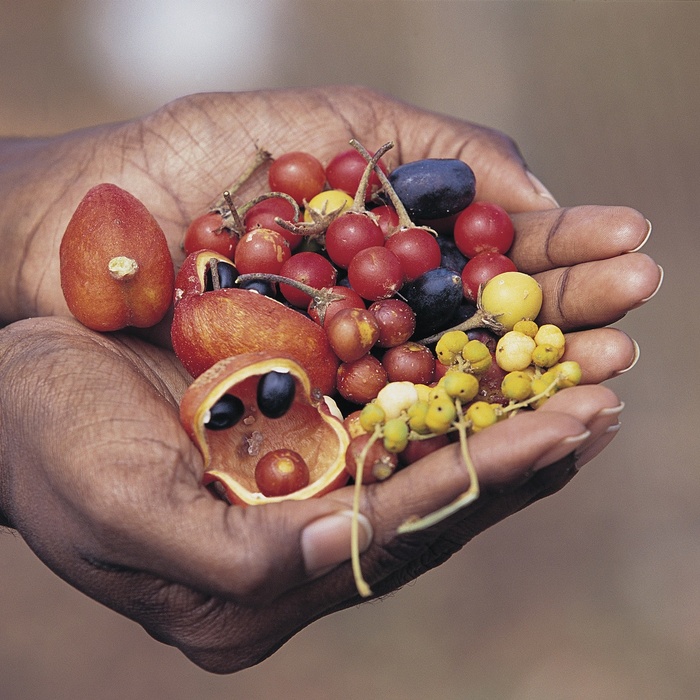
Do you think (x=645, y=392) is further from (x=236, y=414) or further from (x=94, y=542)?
(x=94, y=542)

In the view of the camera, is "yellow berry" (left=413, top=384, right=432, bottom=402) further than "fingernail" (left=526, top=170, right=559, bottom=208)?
No

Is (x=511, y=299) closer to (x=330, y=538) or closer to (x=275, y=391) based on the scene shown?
(x=275, y=391)

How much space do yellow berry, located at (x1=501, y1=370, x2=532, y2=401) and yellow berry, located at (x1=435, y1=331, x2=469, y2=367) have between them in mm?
168

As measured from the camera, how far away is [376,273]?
2.28 meters

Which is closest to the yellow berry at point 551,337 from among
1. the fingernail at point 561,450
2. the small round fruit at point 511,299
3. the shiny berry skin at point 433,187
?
the small round fruit at point 511,299

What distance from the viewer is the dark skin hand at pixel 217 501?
5.76ft

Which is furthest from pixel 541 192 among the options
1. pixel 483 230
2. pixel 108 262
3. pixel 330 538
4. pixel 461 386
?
pixel 330 538

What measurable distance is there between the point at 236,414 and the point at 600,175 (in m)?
3.59

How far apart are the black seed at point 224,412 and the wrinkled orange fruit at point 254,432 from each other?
2 centimetres

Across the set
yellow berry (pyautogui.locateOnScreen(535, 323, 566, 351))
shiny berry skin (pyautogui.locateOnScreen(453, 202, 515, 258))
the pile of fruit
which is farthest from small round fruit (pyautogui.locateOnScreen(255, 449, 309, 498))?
shiny berry skin (pyautogui.locateOnScreen(453, 202, 515, 258))

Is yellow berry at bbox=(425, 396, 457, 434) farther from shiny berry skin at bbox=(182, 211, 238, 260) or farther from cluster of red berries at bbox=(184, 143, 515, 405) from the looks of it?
shiny berry skin at bbox=(182, 211, 238, 260)

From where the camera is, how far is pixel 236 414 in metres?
2.07

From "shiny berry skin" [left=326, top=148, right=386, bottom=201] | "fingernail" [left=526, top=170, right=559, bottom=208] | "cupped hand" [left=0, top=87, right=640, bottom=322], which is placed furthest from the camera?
"cupped hand" [left=0, top=87, right=640, bottom=322]

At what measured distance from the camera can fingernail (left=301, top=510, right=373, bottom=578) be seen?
1.73m
